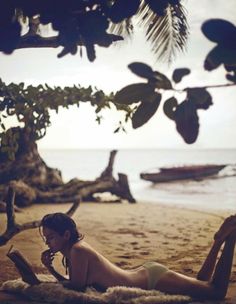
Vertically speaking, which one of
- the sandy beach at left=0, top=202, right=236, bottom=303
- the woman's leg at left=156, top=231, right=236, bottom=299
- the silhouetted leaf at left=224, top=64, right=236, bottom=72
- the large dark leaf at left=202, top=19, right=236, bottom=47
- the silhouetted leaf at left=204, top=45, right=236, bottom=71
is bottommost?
the sandy beach at left=0, top=202, right=236, bottom=303

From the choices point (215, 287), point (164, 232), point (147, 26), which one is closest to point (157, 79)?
point (215, 287)

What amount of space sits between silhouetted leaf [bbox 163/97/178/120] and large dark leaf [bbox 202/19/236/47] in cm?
18

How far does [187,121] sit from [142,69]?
0.14 meters

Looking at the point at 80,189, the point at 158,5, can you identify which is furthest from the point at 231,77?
the point at 80,189

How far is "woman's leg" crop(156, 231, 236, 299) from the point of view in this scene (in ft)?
7.01

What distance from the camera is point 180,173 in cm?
1226

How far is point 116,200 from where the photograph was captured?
6.16 metres

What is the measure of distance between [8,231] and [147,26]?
1622 mm

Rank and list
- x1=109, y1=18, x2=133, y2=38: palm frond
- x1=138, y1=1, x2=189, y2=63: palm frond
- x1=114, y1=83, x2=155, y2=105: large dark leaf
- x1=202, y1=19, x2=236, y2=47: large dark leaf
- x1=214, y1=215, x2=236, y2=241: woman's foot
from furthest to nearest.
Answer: x1=109, y1=18, x2=133, y2=38: palm frond, x1=138, y1=1, x2=189, y2=63: palm frond, x1=214, y1=215, x2=236, y2=241: woman's foot, x1=114, y1=83, x2=155, y2=105: large dark leaf, x1=202, y1=19, x2=236, y2=47: large dark leaf

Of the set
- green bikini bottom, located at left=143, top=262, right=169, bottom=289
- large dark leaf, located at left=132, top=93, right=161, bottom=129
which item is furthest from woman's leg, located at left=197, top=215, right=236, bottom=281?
large dark leaf, located at left=132, top=93, right=161, bottom=129

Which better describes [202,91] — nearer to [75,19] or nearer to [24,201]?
[75,19]

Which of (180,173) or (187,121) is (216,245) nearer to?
(187,121)

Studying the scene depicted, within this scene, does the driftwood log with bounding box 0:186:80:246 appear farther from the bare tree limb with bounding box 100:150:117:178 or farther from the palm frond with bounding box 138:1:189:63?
the bare tree limb with bounding box 100:150:117:178

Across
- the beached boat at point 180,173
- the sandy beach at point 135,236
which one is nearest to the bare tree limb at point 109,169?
the sandy beach at point 135,236
